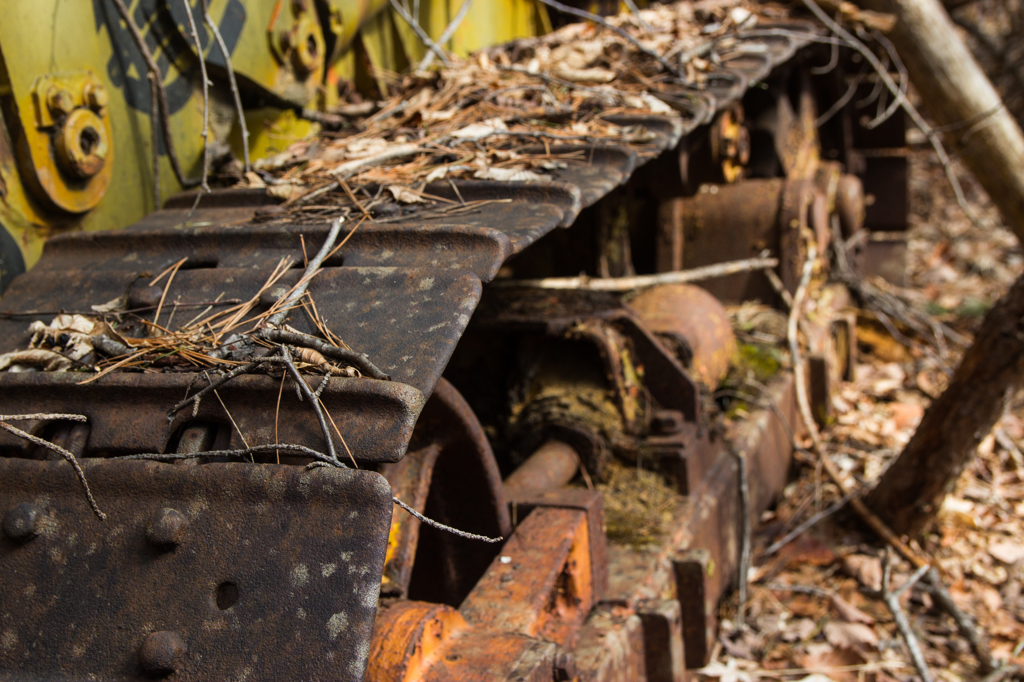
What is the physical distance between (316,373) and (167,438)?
0.26 m

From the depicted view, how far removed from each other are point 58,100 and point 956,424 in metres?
2.88

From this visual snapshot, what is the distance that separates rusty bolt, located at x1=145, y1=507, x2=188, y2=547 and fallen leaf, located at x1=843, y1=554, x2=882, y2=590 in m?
2.50

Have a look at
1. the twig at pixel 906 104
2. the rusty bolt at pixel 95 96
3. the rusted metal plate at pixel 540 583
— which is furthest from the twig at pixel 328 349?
the twig at pixel 906 104

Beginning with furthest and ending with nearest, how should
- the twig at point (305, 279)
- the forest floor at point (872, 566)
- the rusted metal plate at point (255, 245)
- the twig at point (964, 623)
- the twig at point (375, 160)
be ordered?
the forest floor at point (872, 566) < the twig at point (964, 623) < the twig at point (375, 160) < the rusted metal plate at point (255, 245) < the twig at point (305, 279)

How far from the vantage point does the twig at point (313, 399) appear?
1.27 metres

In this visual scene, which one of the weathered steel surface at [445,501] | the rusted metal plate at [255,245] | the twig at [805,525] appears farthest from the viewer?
the twig at [805,525]

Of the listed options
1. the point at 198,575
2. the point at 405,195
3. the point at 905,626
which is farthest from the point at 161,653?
the point at 905,626

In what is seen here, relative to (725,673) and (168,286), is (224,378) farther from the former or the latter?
(725,673)

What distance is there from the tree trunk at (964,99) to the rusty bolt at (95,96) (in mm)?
3551

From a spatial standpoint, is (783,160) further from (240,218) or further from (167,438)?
(167,438)

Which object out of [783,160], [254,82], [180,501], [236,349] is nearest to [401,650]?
[180,501]

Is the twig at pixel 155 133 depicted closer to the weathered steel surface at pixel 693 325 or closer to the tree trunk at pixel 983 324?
the weathered steel surface at pixel 693 325

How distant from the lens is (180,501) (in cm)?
131

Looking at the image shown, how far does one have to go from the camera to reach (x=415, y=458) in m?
1.91
